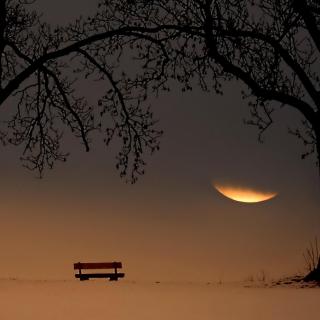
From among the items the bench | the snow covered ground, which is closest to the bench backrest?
the bench

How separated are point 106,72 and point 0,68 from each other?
10.3ft

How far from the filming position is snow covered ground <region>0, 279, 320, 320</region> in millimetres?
9883

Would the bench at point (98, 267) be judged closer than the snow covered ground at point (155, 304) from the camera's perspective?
No

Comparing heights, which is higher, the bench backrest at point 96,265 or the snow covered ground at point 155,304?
the bench backrest at point 96,265

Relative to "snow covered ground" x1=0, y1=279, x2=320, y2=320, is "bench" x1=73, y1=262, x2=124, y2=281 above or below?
above

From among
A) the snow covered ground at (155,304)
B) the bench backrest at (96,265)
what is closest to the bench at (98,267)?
the bench backrest at (96,265)

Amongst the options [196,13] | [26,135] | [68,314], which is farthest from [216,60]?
[68,314]

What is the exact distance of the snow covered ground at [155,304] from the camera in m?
9.88

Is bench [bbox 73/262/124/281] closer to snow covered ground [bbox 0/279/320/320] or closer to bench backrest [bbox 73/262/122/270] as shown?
bench backrest [bbox 73/262/122/270]

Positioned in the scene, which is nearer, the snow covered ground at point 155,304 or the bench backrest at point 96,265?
the snow covered ground at point 155,304

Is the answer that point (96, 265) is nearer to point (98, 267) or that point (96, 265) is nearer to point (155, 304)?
point (98, 267)

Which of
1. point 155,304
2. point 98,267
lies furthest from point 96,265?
point 155,304

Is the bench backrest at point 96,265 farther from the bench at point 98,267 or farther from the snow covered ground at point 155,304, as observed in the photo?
the snow covered ground at point 155,304

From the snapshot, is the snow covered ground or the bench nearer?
the snow covered ground
